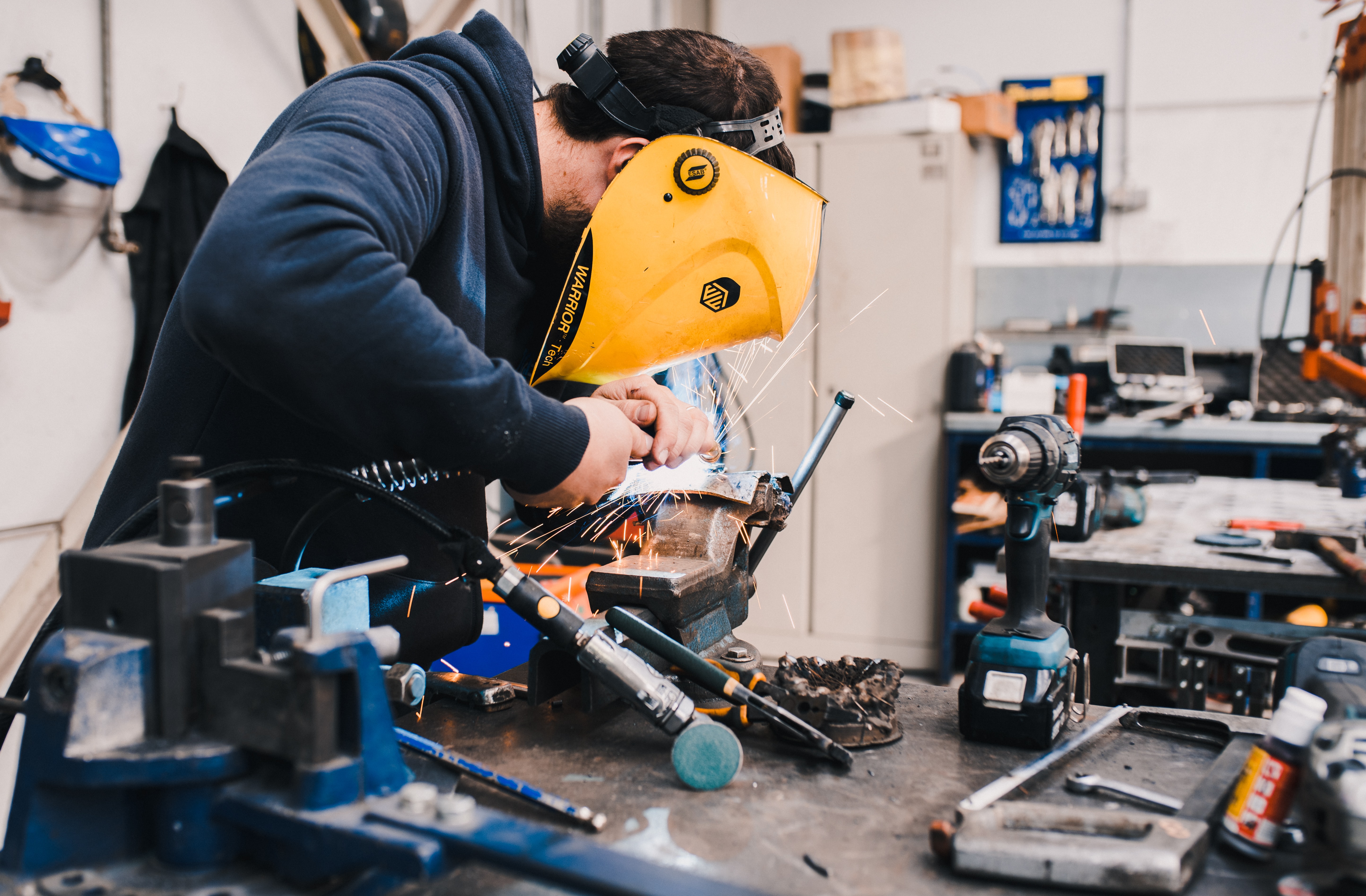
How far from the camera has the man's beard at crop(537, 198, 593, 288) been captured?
51.1 inches

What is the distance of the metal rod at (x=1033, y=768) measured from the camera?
31.6 inches

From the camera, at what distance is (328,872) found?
598mm

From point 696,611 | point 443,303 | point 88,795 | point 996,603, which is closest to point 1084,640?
point 996,603

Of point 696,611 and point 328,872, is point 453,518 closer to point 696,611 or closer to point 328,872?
point 696,611

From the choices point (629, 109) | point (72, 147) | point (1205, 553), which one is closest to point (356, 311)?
point (629, 109)

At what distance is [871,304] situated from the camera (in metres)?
4.01

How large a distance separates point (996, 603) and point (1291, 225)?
3.91 metres

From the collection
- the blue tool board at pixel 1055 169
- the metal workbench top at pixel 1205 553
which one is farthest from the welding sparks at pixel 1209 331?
the metal workbench top at pixel 1205 553

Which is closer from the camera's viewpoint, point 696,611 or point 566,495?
point 566,495

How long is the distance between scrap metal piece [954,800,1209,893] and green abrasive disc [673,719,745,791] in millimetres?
226

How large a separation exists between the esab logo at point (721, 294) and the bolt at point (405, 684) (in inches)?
23.7

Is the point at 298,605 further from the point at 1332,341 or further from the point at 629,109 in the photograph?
the point at 1332,341

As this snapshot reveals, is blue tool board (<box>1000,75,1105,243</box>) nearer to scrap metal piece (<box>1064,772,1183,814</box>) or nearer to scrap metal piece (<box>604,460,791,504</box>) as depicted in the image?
scrap metal piece (<box>604,460,791,504</box>)

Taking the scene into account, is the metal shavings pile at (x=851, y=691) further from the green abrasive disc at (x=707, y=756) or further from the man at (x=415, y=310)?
the man at (x=415, y=310)
